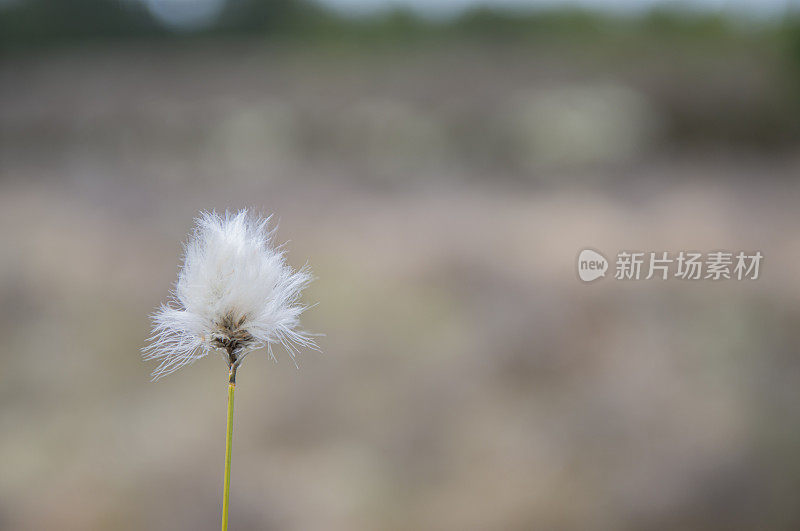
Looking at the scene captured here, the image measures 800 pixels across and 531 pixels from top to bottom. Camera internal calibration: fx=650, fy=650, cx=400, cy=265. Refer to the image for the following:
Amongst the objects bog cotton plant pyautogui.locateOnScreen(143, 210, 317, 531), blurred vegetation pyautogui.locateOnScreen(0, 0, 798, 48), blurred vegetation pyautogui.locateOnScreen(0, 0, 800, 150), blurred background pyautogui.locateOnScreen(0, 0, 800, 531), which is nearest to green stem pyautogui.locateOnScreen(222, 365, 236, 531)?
bog cotton plant pyautogui.locateOnScreen(143, 210, 317, 531)

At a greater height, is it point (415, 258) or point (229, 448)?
point (415, 258)

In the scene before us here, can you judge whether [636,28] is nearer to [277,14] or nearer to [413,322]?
[277,14]

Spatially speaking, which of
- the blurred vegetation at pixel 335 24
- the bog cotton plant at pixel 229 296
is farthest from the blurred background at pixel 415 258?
the bog cotton plant at pixel 229 296

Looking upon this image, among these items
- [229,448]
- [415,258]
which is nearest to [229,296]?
[229,448]

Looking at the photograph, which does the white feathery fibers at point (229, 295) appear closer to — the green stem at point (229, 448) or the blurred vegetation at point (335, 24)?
the green stem at point (229, 448)

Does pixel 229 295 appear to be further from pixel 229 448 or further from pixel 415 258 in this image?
pixel 415 258

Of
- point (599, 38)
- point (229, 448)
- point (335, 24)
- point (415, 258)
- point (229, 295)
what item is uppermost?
point (335, 24)

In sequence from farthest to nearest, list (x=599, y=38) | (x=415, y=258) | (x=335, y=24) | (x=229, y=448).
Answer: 1. (x=335, y=24)
2. (x=599, y=38)
3. (x=415, y=258)
4. (x=229, y=448)

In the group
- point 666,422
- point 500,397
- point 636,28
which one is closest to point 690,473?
point 666,422

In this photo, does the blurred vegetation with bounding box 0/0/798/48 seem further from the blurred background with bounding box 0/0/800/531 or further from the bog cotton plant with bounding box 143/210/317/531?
the bog cotton plant with bounding box 143/210/317/531
